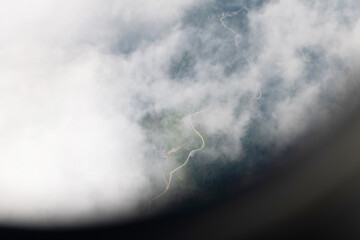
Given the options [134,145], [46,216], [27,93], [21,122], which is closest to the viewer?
[46,216]

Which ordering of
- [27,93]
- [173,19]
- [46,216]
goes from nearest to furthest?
[46,216] → [27,93] → [173,19]

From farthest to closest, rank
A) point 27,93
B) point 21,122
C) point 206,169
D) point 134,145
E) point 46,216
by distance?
point 27,93, point 21,122, point 134,145, point 206,169, point 46,216

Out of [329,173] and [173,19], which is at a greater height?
[173,19]

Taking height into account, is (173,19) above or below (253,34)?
above

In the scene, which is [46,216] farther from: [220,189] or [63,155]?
[220,189]

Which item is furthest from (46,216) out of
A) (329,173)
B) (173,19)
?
(173,19)

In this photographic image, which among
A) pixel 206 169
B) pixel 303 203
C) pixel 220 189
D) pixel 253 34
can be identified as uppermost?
pixel 253 34

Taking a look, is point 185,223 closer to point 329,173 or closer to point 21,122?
point 329,173

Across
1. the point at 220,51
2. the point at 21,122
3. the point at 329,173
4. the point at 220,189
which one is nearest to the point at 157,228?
the point at 220,189

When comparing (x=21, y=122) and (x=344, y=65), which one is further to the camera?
(x=21, y=122)
